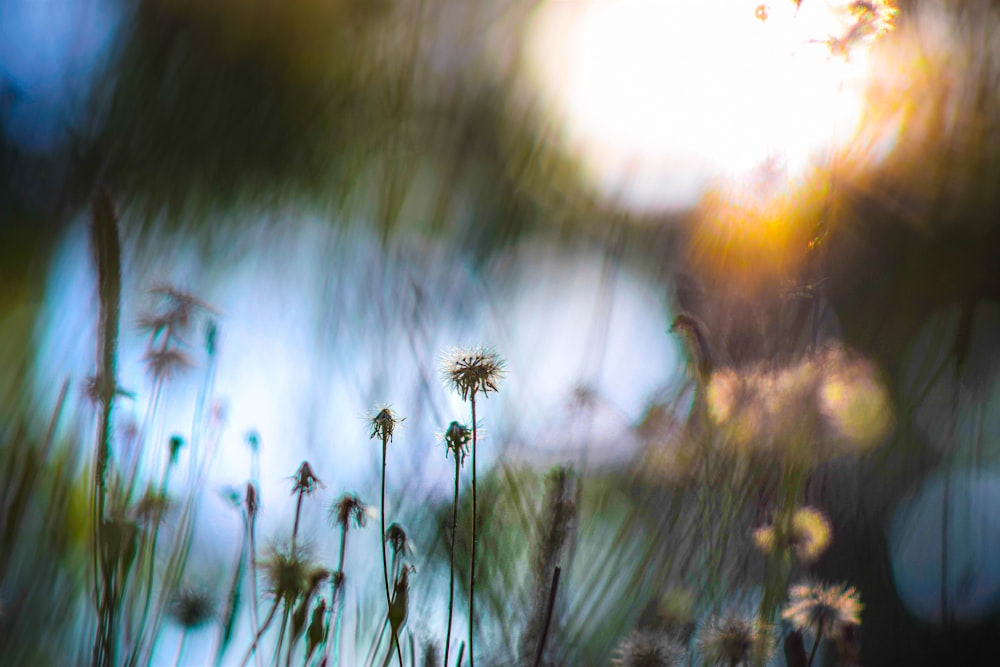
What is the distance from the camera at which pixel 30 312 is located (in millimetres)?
942

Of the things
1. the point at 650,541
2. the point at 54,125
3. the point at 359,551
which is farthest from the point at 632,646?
the point at 54,125

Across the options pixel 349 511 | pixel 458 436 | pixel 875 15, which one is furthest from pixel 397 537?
pixel 875 15

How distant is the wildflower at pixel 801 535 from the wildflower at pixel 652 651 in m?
0.17

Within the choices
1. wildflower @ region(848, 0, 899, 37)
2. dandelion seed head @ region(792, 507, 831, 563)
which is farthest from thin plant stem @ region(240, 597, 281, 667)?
wildflower @ region(848, 0, 899, 37)

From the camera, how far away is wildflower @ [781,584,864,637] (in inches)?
31.9

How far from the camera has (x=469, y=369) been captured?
81cm

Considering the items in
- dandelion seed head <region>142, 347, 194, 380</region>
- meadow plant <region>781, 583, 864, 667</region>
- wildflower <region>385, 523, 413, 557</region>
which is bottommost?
meadow plant <region>781, 583, 864, 667</region>

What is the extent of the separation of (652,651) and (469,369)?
0.41 metres

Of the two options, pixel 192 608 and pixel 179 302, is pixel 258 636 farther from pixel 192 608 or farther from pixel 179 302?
pixel 179 302

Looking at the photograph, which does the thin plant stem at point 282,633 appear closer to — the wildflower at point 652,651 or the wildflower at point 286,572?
the wildflower at point 286,572

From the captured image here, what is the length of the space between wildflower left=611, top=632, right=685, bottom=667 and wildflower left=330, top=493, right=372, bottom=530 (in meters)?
0.35

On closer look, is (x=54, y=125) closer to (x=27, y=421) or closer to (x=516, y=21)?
(x=27, y=421)

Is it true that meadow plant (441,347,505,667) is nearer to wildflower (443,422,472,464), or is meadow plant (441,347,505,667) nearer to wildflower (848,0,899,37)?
wildflower (443,422,472,464)

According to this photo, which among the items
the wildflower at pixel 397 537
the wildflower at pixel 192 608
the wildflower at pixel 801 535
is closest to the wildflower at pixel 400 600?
the wildflower at pixel 397 537
